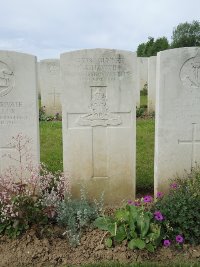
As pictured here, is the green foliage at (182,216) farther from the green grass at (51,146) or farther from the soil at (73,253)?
the green grass at (51,146)

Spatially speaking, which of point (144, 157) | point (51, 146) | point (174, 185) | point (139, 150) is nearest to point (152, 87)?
point (139, 150)

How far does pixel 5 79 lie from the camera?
4465 millimetres

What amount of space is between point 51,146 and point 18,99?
3.45 m

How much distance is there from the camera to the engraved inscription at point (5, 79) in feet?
14.6

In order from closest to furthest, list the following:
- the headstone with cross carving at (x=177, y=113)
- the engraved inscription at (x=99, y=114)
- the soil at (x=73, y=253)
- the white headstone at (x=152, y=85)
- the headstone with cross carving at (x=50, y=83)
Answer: the soil at (x=73, y=253) < the headstone with cross carving at (x=177, y=113) < the engraved inscription at (x=99, y=114) < the headstone with cross carving at (x=50, y=83) < the white headstone at (x=152, y=85)

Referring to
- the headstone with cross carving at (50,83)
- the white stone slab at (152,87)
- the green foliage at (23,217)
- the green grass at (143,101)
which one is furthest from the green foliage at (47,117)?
the green foliage at (23,217)

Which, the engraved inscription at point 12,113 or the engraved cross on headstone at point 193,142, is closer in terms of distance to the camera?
the engraved inscription at point 12,113

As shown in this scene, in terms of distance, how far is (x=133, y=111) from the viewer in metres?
4.75

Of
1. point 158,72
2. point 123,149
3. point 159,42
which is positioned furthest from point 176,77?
point 159,42

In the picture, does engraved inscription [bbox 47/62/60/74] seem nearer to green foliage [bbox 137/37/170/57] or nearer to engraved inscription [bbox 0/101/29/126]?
engraved inscription [bbox 0/101/29/126]

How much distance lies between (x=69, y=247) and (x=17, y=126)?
169cm

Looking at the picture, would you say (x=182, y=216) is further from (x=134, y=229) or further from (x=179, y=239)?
(x=134, y=229)

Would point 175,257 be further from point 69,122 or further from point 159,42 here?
point 159,42

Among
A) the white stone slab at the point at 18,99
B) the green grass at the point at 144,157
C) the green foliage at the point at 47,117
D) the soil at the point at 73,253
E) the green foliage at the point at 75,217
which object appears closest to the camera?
the soil at the point at 73,253
